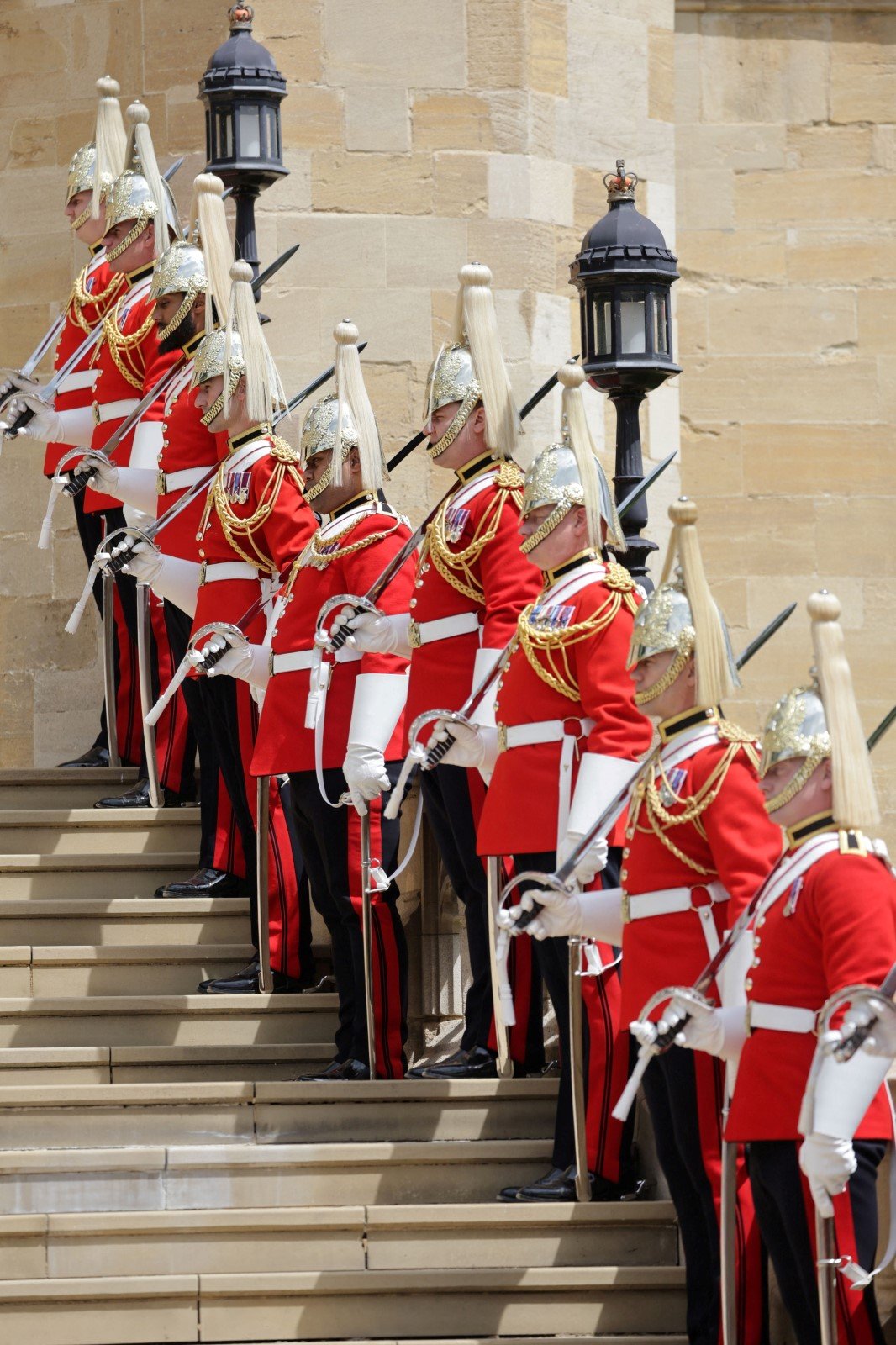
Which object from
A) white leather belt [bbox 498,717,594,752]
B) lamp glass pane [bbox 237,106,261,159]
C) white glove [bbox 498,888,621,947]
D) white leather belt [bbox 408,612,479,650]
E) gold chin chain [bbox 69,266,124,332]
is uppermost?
lamp glass pane [bbox 237,106,261,159]

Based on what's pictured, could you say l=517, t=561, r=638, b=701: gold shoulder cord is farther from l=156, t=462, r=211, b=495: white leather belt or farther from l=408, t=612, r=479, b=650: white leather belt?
l=156, t=462, r=211, b=495: white leather belt

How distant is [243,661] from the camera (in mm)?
7266

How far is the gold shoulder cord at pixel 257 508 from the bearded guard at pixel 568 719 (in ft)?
3.85

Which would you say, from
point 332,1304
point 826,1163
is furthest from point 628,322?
point 826,1163

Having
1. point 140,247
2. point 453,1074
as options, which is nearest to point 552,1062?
point 453,1074

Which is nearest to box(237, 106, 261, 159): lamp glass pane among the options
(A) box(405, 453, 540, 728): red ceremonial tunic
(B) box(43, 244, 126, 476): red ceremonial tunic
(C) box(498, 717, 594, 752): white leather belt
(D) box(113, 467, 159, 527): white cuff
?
(B) box(43, 244, 126, 476): red ceremonial tunic

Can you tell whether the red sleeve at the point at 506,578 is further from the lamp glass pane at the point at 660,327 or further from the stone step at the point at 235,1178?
the stone step at the point at 235,1178

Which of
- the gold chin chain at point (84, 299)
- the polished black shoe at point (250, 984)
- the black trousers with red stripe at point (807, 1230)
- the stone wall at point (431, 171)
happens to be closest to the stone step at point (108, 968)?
the polished black shoe at point (250, 984)

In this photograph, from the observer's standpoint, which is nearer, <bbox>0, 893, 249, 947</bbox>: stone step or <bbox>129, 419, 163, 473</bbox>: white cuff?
<bbox>0, 893, 249, 947</bbox>: stone step

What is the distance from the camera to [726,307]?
10250 millimetres

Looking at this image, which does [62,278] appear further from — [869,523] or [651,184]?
[869,523]

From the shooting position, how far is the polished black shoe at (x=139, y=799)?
8.29 meters

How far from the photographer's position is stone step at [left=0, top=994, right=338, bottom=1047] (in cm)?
730

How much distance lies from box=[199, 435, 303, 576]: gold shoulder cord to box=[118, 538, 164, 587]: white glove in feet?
0.86
